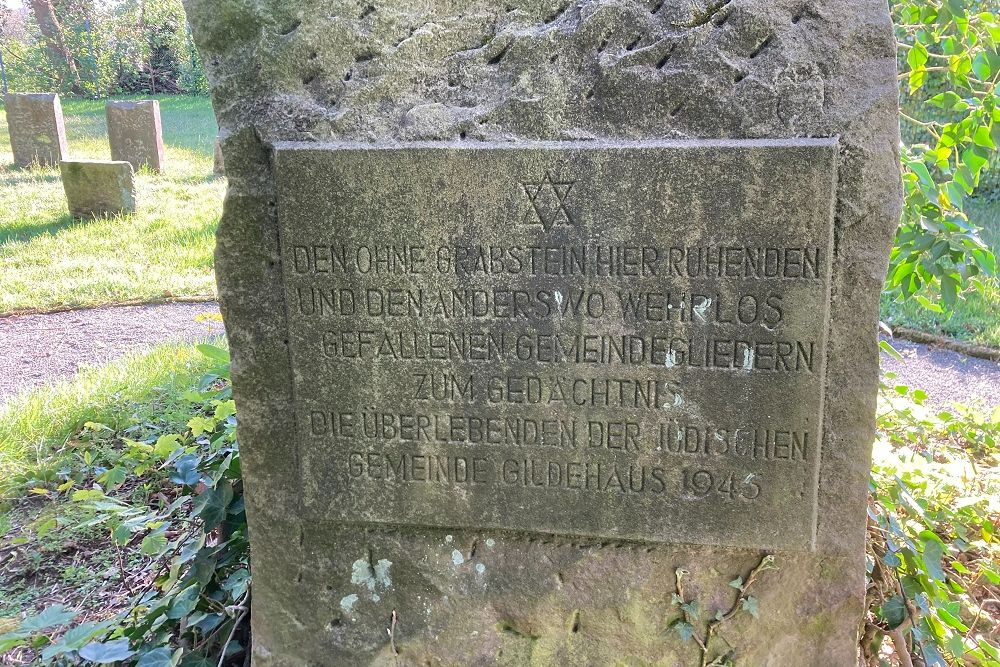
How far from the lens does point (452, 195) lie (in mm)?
1787

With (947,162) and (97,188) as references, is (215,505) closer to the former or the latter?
(947,162)

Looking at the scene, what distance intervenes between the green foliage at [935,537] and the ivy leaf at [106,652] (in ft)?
6.64

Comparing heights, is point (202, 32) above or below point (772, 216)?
above

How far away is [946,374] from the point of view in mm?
4910

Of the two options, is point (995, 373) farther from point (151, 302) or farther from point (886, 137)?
point (151, 302)

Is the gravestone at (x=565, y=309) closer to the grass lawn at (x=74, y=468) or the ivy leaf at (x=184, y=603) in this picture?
the ivy leaf at (x=184, y=603)

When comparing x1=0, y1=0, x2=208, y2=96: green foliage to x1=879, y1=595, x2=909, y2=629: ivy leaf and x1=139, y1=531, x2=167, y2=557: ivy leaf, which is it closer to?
x1=139, y1=531, x2=167, y2=557: ivy leaf

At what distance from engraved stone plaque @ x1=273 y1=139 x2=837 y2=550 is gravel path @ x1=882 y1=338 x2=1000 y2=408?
305cm

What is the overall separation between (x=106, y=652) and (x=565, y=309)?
1500 millimetres

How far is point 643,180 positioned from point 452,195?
43 cm

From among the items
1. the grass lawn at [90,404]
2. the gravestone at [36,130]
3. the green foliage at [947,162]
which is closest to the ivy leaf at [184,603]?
the grass lawn at [90,404]

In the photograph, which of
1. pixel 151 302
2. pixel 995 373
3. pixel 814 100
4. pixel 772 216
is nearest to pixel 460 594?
pixel 772 216

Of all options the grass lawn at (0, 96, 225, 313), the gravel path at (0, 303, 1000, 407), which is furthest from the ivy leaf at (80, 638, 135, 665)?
the grass lawn at (0, 96, 225, 313)

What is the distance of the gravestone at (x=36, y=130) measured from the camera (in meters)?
11.4
